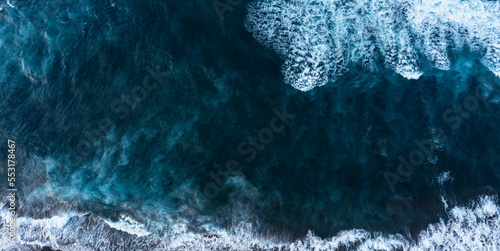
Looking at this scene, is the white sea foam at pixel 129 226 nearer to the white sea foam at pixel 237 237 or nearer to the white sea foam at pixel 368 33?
the white sea foam at pixel 237 237

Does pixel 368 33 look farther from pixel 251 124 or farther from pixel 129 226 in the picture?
pixel 129 226

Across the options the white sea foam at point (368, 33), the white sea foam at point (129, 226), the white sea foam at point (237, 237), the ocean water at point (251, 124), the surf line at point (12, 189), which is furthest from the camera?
the white sea foam at point (368, 33)

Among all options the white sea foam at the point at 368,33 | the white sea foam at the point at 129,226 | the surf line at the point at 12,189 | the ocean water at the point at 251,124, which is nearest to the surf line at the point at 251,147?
the ocean water at the point at 251,124

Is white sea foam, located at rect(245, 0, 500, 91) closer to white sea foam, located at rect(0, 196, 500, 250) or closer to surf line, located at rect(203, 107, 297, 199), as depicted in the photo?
surf line, located at rect(203, 107, 297, 199)

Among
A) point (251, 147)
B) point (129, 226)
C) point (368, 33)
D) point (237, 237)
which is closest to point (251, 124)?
point (251, 147)

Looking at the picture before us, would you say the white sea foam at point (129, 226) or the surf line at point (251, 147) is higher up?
the surf line at point (251, 147)
